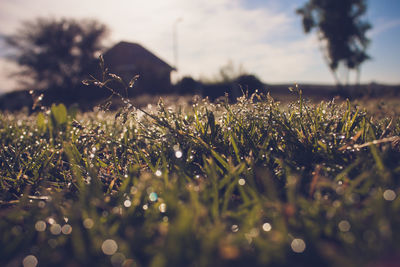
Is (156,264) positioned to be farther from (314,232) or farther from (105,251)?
(314,232)

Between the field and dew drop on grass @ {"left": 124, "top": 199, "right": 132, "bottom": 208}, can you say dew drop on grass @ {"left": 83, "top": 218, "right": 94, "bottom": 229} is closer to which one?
the field

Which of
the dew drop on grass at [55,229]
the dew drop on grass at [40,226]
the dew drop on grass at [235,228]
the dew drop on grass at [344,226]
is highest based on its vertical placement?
the dew drop on grass at [344,226]

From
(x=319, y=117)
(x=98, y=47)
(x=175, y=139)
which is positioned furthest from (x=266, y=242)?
(x=98, y=47)

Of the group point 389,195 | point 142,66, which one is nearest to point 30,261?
point 389,195

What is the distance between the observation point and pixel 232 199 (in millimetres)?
1191

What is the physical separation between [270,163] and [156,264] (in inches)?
36.4

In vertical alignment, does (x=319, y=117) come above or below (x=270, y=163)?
above

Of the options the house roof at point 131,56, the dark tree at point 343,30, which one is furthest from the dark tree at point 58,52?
the dark tree at point 343,30

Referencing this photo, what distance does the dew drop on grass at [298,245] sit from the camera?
0.77 meters

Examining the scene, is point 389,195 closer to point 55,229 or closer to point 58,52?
point 55,229

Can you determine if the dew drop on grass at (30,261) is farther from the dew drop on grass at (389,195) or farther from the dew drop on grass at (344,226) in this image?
the dew drop on grass at (389,195)

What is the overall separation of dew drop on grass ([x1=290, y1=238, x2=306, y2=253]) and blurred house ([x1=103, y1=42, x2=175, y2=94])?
21777mm

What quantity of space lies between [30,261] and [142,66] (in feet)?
77.4

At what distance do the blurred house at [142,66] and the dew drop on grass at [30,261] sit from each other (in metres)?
21.6
